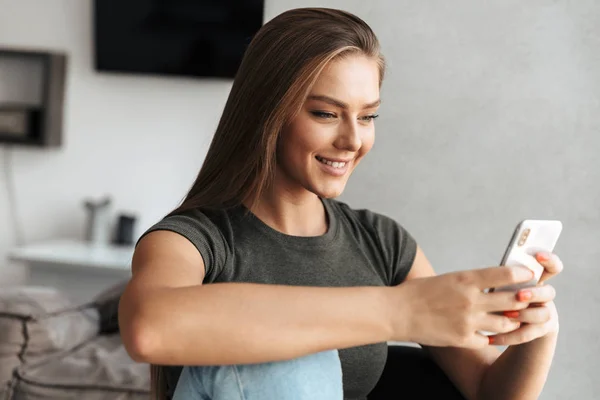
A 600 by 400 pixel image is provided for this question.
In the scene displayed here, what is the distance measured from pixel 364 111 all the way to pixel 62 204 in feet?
10.1

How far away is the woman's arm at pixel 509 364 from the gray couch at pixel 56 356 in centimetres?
109

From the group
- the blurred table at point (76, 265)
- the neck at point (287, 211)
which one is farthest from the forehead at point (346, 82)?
the blurred table at point (76, 265)

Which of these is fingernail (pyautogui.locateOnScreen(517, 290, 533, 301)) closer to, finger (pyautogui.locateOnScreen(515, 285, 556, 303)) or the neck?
finger (pyautogui.locateOnScreen(515, 285, 556, 303))

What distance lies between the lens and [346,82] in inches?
50.2

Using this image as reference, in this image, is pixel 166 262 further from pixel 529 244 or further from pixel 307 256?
pixel 529 244

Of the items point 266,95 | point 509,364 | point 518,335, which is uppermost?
Answer: point 266,95

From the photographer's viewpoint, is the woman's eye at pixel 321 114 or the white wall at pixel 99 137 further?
the white wall at pixel 99 137

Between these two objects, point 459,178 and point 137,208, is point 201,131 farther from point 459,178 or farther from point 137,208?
point 459,178

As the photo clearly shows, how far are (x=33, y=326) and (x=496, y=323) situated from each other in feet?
5.69

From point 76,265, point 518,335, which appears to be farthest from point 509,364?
point 76,265

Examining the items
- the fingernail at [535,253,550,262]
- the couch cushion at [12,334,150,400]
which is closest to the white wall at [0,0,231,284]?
the couch cushion at [12,334,150,400]

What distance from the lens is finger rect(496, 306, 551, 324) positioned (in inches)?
45.7

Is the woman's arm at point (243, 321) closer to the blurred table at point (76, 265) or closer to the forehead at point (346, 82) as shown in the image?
the forehead at point (346, 82)

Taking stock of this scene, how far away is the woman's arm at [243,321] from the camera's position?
997mm
